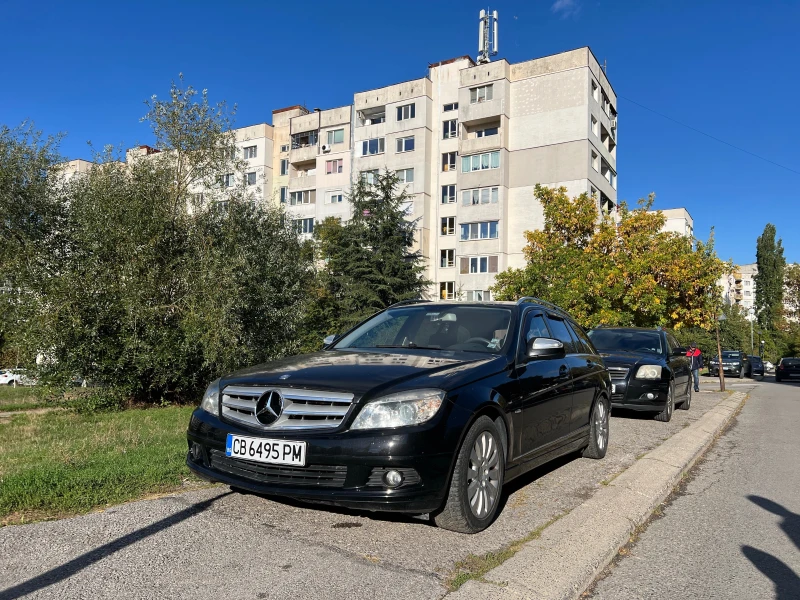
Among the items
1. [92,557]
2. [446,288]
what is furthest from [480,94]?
[92,557]

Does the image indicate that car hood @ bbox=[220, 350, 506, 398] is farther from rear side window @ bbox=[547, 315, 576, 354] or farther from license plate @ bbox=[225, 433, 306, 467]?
rear side window @ bbox=[547, 315, 576, 354]

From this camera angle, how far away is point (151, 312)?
43.1 feet

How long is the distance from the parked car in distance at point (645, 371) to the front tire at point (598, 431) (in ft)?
11.9

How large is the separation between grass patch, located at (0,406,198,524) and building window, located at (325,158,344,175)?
44.9 m

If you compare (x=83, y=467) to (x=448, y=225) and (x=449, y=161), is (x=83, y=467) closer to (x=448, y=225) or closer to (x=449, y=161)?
(x=448, y=225)

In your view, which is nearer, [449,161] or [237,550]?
[237,550]

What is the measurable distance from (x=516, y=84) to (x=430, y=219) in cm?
1146

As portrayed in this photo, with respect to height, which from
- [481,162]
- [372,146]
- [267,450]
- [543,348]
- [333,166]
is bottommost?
[267,450]

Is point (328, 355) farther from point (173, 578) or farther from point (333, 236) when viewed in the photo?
point (333, 236)

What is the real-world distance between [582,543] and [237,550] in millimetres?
2067

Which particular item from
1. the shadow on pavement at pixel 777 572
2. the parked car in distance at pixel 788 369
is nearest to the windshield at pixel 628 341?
the shadow on pavement at pixel 777 572

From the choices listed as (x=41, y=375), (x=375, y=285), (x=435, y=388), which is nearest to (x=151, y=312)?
(x=41, y=375)

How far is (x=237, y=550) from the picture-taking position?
3.45m

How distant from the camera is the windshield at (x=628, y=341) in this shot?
38.3 feet
